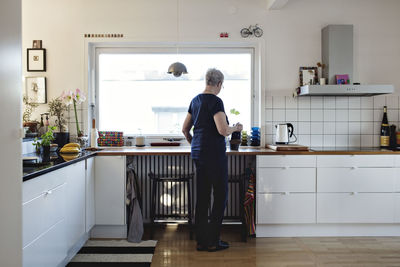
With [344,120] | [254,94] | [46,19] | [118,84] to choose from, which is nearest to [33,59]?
[46,19]

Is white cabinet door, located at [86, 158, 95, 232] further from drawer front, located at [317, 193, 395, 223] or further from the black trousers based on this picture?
drawer front, located at [317, 193, 395, 223]

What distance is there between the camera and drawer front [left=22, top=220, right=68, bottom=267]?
5.62 feet

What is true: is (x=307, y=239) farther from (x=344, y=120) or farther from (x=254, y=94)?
(x=254, y=94)

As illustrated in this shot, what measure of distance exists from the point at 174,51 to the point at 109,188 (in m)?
1.65

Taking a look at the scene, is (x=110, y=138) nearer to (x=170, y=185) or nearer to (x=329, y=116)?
(x=170, y=185)

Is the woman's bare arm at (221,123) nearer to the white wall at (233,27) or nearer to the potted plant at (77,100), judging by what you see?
the white wall at (233,27)

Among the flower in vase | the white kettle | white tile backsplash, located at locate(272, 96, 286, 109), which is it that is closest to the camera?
the flower in vase

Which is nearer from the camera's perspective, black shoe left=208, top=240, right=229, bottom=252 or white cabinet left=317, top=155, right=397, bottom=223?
black shoe left=208, top=240, right=229, bottom=252

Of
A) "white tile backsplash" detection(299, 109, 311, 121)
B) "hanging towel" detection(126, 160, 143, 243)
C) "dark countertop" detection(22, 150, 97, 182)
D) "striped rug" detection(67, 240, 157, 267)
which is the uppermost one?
"white tile backsplash" detection(299, 109, 311, 121)

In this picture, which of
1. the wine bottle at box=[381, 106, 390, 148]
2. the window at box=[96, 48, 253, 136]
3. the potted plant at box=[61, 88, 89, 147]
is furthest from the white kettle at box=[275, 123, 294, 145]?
the potted plant at box=[61, 88, 89, 147]

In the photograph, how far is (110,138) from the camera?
11.6 feet

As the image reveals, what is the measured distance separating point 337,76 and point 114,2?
2440 millimetres

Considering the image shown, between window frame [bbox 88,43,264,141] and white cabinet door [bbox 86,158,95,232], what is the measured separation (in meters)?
0.90

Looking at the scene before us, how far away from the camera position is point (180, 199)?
3426mm
